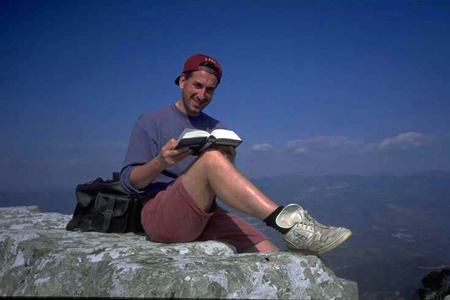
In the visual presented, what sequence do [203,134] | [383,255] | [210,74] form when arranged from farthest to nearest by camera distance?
1. [383,255]
2. [210,74]
3. [203,134]

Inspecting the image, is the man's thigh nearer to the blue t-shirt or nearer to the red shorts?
the red shorts

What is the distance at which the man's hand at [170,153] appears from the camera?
2977mm

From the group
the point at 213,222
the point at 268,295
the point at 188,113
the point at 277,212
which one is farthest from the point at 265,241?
the point at 188,113

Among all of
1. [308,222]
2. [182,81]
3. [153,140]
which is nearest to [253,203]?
[308,222]

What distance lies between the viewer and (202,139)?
9.57 ft

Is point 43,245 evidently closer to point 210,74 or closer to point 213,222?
point 213,222

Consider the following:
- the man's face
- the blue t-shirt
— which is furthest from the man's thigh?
the man's face

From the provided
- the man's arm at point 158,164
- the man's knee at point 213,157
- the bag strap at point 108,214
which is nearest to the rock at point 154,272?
the bag strap at point 108,214

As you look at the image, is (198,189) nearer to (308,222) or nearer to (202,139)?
(202,139)

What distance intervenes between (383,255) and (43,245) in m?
195

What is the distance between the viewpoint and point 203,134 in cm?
291

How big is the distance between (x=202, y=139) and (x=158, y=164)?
58 centimetres

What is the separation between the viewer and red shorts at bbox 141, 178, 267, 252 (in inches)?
123

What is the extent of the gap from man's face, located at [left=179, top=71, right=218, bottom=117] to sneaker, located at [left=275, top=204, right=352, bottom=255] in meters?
1.94
